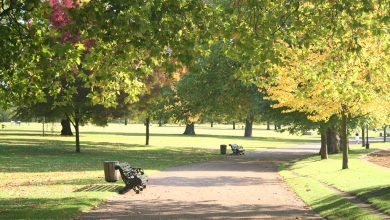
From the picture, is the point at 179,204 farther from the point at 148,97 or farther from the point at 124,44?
the point at 148,97

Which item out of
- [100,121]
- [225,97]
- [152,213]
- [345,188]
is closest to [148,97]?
[100,121]

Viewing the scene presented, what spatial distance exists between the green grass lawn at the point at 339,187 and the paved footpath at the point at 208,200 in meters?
0.45

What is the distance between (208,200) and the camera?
49.2ft

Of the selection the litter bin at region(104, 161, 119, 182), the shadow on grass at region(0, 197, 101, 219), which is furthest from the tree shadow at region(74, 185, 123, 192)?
the shadow on grass at region(0, 197, 101, 219)

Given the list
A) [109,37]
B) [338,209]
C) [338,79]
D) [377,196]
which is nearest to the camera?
[109,37]

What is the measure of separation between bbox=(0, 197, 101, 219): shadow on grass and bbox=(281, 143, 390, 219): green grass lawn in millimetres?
6232

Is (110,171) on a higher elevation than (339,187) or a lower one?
higher

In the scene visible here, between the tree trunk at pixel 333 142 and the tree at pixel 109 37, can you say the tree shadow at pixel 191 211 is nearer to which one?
the tree at pixel 109 37

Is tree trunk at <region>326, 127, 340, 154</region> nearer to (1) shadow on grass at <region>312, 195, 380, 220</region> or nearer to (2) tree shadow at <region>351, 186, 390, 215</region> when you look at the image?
(2) tree shadow at <region>351, 186, 390, 215</region>

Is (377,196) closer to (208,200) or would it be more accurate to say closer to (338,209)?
(338,209)

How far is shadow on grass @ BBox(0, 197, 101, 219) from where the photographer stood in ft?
39.4

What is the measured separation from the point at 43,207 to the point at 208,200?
4.70 m

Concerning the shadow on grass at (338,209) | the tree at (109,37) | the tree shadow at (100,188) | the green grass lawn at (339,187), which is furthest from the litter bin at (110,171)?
the shadow on grass at (338,209)

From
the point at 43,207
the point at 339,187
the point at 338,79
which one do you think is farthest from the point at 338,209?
the point at 43,207
